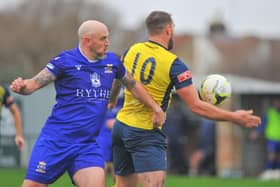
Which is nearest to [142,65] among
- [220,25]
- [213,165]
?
[213,165]

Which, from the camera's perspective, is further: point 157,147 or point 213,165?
point 213,165

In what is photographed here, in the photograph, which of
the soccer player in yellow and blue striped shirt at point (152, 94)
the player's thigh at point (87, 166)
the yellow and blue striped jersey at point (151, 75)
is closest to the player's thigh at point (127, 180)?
the soccer player in yellow and blue striped shirt at point (152, 94)

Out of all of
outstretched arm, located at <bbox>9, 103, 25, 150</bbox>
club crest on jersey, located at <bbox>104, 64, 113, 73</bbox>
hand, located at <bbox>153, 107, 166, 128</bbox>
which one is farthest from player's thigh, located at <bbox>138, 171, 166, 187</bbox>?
outstretched arm, located at <bbox>9, 103, 25, 150</bbox>

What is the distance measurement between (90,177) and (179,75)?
4.81ft

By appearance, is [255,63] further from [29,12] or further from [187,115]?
[187,115]

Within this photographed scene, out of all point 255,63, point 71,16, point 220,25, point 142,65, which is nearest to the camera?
point 142,65

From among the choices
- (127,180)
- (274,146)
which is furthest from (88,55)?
(274,146)

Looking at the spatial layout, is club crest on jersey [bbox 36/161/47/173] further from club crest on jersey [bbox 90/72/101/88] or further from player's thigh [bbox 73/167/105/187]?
club crest on jersey [bbox 90/72/101/88]

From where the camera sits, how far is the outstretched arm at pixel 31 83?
8.49m

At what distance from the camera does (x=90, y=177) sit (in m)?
8.80

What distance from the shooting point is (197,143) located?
2672 centimetres

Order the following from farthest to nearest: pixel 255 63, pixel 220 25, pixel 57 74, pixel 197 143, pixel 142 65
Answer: pixel 220 25 < pixel 255 63 < pixel 197 143 < pixel 142 65 < pixel 57 74

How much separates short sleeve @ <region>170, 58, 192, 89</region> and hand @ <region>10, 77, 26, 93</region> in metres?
1.69

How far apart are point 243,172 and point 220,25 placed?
69.3 m
